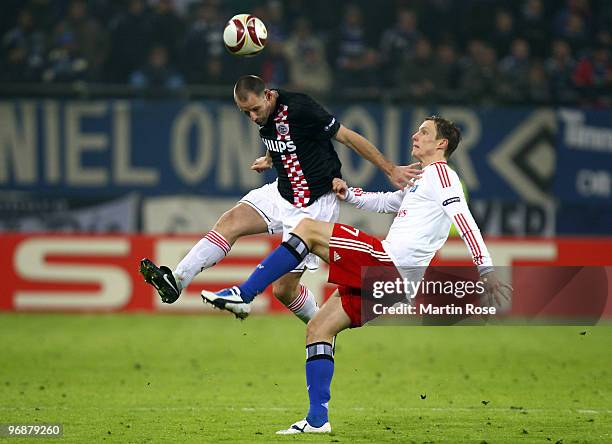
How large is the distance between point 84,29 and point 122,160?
219cm

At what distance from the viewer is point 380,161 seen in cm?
730

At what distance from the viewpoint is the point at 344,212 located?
15.2 m

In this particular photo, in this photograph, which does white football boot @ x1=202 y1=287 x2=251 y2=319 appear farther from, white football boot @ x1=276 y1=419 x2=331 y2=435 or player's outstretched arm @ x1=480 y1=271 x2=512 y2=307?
player's outstretched arm @ x1=480 y1=271 x2=512 y2=307

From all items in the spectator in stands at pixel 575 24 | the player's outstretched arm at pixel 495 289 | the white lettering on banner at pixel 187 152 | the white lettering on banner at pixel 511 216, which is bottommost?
the white lettering on banner at pixel 511 216

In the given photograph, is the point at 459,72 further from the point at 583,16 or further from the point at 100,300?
the point at 100,300

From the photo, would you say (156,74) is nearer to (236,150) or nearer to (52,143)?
(236,150)

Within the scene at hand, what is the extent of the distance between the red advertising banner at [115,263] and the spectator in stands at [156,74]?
8.51 ft

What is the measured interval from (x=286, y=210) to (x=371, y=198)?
0.73m

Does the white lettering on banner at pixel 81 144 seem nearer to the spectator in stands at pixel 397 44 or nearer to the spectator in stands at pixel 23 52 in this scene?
the spectator in stands at pixel 23 52

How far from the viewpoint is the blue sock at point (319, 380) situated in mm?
6609

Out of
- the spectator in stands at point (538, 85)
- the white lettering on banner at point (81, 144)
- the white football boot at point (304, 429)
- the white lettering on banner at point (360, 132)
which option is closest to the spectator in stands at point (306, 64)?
the white lettering on banner at point (360, 132)

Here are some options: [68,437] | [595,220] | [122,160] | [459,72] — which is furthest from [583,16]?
[68,437]

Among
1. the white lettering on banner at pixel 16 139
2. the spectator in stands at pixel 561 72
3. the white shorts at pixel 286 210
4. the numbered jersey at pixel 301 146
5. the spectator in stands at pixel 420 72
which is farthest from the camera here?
the spectator in stands at pixel 420 72

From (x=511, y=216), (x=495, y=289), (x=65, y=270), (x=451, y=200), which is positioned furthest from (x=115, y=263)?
(x=495, y=289)
